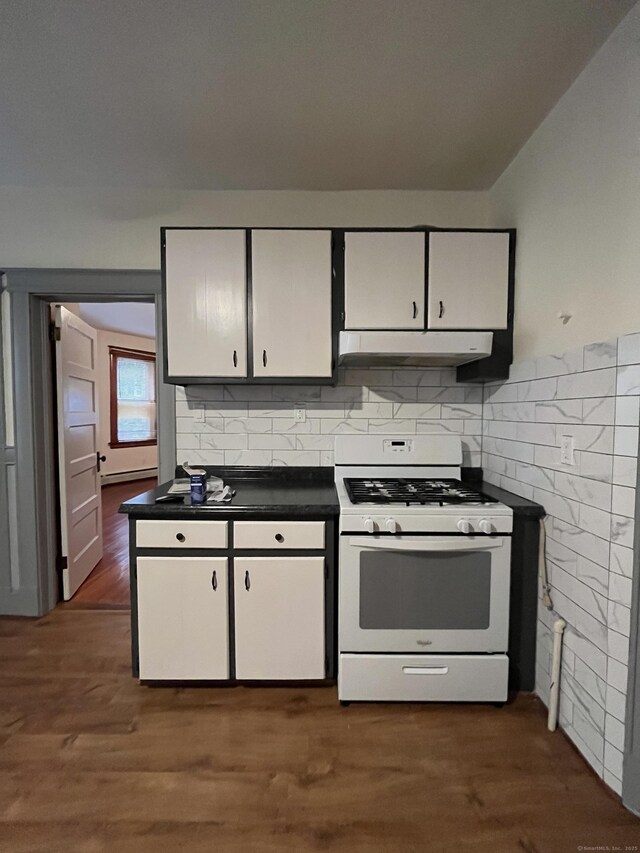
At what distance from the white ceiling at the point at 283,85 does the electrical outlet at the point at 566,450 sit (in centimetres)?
140

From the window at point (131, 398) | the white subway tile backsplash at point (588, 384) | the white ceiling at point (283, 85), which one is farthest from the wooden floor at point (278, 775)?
the window at point (131, 398)

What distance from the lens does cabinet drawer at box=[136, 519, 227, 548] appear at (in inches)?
72.2

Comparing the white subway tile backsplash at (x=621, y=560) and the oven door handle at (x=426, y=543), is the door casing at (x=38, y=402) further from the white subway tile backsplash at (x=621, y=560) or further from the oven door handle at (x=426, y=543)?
the white subway tile backsplash at (x=621, y=560)

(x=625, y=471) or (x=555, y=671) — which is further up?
(x=625, y=471)

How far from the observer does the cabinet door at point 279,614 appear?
72.3 inches

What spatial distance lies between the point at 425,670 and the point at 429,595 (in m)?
0.33

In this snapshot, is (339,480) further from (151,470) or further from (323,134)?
(151,470)

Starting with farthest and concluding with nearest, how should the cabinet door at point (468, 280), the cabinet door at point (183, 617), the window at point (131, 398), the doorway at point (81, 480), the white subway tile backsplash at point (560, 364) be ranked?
the window at point (131, 398) → the doorway at point (81, 480) → the cabinet door at point (468, 280) → the cabinet door at point (183, 617) → the white subway tile backsplash at point (560, 364)

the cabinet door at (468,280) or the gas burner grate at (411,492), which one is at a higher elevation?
the cabinet door at (468,280)

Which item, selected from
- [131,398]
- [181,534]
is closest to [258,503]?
[181,534]

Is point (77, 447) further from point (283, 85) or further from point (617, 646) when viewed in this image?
point (617, 646)

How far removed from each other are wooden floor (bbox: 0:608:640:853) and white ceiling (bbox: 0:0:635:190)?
258cm

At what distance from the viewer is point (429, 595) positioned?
177cm

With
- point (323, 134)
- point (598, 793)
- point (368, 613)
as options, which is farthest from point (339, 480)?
point (323, 134)
